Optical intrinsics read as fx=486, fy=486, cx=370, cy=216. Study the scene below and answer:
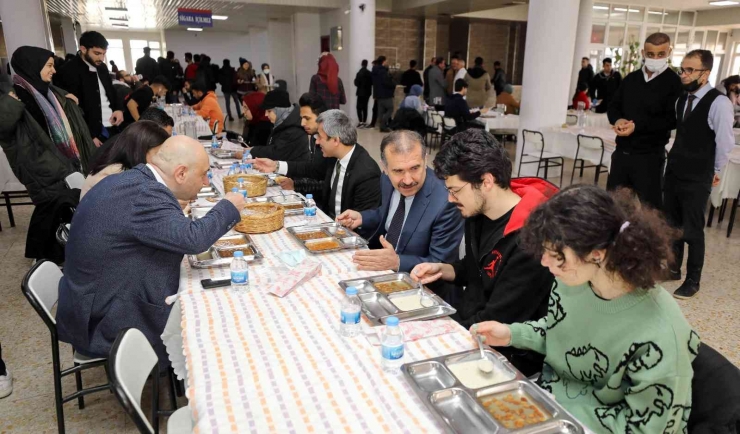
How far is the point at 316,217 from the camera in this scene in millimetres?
2936

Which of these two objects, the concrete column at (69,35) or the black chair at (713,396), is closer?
the black chair at (713,396)

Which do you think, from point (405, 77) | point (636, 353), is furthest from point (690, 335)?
point (405, 77)

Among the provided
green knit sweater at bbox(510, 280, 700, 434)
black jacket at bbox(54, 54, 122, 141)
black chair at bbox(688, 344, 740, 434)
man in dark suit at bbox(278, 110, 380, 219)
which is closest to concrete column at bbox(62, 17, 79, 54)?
black jacket at bbox(54, 54, 122, 141)

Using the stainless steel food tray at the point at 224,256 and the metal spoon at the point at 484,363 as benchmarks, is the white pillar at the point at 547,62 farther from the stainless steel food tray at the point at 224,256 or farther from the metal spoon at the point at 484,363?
the metal spoon at the point at 484,363

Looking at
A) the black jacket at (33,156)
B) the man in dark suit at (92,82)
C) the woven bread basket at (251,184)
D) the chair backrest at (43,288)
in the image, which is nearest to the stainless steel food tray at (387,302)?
the chair backrest at (43,288)

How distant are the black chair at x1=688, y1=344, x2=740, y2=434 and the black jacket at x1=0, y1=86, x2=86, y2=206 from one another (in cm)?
437

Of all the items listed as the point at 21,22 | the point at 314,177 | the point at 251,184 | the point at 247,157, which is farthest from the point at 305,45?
the point at 251,184

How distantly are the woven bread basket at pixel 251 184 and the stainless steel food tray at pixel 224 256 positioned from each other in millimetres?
845

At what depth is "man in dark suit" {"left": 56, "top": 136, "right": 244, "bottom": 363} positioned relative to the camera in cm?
183

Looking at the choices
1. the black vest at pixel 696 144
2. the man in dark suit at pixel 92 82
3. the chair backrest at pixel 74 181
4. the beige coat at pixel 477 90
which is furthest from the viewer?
the beige coat at pixel 477 90

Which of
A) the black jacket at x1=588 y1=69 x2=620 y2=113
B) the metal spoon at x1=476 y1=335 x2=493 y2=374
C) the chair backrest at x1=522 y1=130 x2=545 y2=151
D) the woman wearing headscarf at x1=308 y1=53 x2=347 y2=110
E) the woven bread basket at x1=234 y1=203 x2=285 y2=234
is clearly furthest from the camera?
the woman wearing headscarf at x1=308 y1=53 x2=347 y2=110

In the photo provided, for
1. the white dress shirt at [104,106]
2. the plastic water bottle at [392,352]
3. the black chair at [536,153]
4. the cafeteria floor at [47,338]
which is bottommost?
the cafeteria floor at [47,338]

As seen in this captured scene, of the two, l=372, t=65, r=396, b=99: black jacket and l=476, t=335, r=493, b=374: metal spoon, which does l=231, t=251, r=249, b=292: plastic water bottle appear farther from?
l=372, t=65, r=396, b=99: black jacket

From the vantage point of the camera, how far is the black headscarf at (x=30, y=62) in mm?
3859
